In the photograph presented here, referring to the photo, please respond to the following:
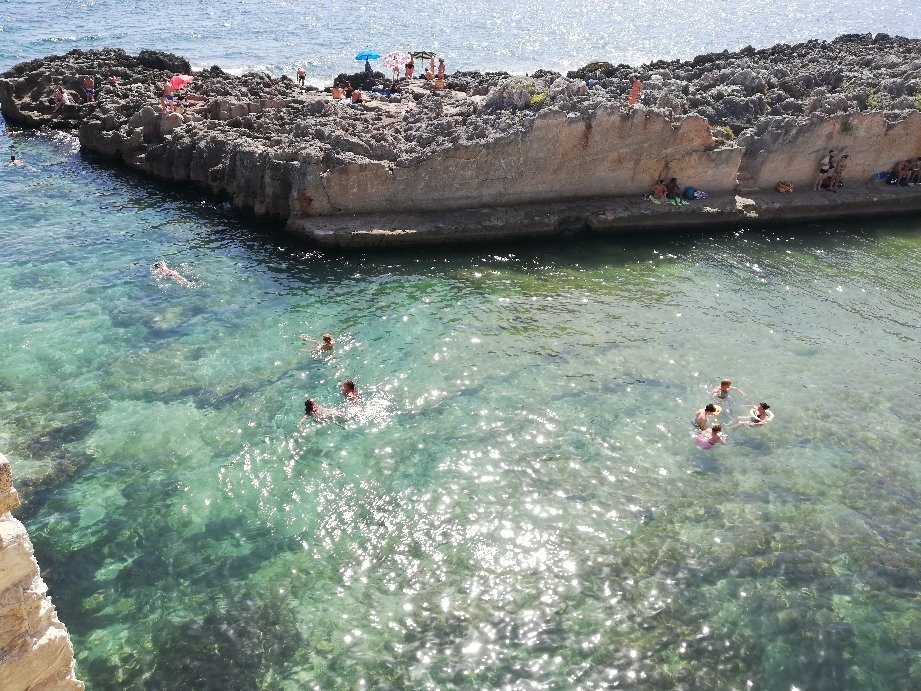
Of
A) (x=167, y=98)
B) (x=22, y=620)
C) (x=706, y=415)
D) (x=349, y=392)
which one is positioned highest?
(x=167, y=98)

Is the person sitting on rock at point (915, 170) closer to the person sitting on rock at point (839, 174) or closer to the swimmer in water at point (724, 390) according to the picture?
the person sitting on rock at point (839, 174)

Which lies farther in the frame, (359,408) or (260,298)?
(260,298)

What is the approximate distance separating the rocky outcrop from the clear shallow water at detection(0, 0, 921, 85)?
42.2 metres

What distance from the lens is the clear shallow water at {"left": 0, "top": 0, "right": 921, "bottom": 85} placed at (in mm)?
48844

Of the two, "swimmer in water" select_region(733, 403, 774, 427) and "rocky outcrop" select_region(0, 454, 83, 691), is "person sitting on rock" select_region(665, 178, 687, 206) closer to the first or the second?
"swimmer in water" select_region(733, 403, 774, 427)

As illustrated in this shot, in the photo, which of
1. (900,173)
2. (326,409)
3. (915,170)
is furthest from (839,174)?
(326,409)

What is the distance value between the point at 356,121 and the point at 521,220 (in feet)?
24.5

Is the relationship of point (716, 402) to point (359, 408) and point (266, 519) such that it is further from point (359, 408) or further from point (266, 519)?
point (266, 519)

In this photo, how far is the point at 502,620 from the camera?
8867mm

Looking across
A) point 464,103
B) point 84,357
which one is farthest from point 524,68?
point 84,357

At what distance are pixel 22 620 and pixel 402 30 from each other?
65.0m

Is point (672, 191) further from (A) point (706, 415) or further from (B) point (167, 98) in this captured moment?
(B) point (167, 98)

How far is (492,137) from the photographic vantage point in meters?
19.1

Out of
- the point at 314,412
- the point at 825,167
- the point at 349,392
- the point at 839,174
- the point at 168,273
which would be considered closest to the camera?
the point at 314,412
